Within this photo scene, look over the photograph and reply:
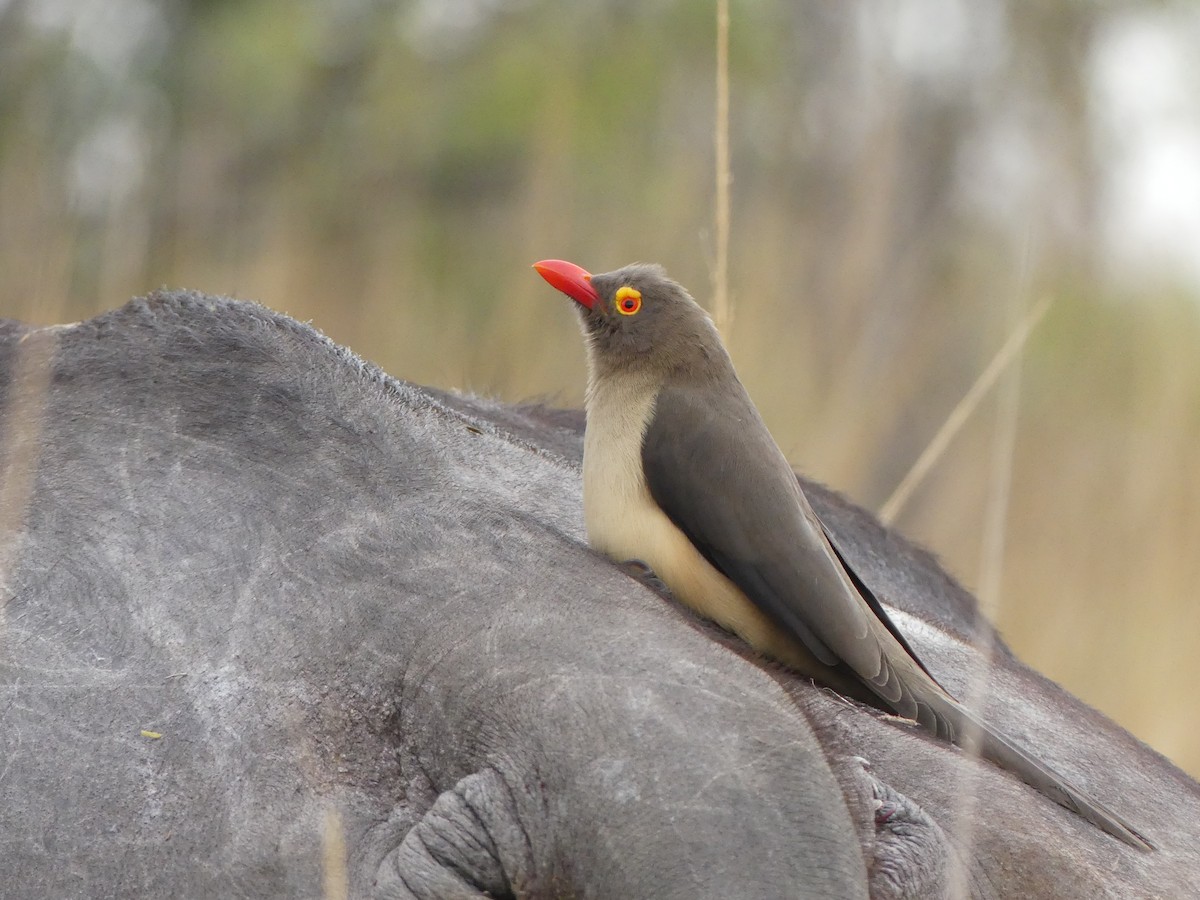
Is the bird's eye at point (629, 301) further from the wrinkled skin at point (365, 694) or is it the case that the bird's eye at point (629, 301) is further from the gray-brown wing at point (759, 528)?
the wrinkled skin at point (365, 694)

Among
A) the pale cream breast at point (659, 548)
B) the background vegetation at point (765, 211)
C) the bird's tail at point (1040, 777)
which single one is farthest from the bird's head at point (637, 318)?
the background vegetation at point (765, 211)

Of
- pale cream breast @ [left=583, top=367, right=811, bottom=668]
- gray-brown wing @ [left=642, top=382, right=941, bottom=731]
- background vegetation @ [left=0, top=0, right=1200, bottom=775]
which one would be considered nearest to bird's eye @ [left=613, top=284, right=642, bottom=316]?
gray-brown wing @ [left=642, top=382, right=941, bottom=731]

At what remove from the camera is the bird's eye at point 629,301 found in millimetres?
2467

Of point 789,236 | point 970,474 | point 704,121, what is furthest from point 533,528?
point 704,121

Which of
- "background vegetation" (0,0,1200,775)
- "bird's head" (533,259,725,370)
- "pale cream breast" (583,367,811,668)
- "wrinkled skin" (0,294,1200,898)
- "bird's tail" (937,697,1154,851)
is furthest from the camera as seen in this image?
"background vegetation" (0,0,1200,775)

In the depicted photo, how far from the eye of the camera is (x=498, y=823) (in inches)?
66.6

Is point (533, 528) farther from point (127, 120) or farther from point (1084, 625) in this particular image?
point (127, 120)

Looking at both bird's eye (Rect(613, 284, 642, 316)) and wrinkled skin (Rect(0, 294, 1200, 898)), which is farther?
bird's eye (Rect(613, 284, 642, 316))

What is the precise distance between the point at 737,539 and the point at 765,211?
585 centimetres

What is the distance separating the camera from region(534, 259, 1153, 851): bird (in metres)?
2.08

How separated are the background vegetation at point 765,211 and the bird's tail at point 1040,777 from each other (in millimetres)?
3665

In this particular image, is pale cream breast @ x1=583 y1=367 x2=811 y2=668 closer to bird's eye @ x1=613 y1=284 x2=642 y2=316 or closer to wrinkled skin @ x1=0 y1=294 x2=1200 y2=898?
wrinkled skin @ x1=0 y1=294 x2=1200 y2=898

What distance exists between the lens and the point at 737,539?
2.17 m

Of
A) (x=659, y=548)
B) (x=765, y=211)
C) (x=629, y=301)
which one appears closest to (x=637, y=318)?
(x=629, y=301)
